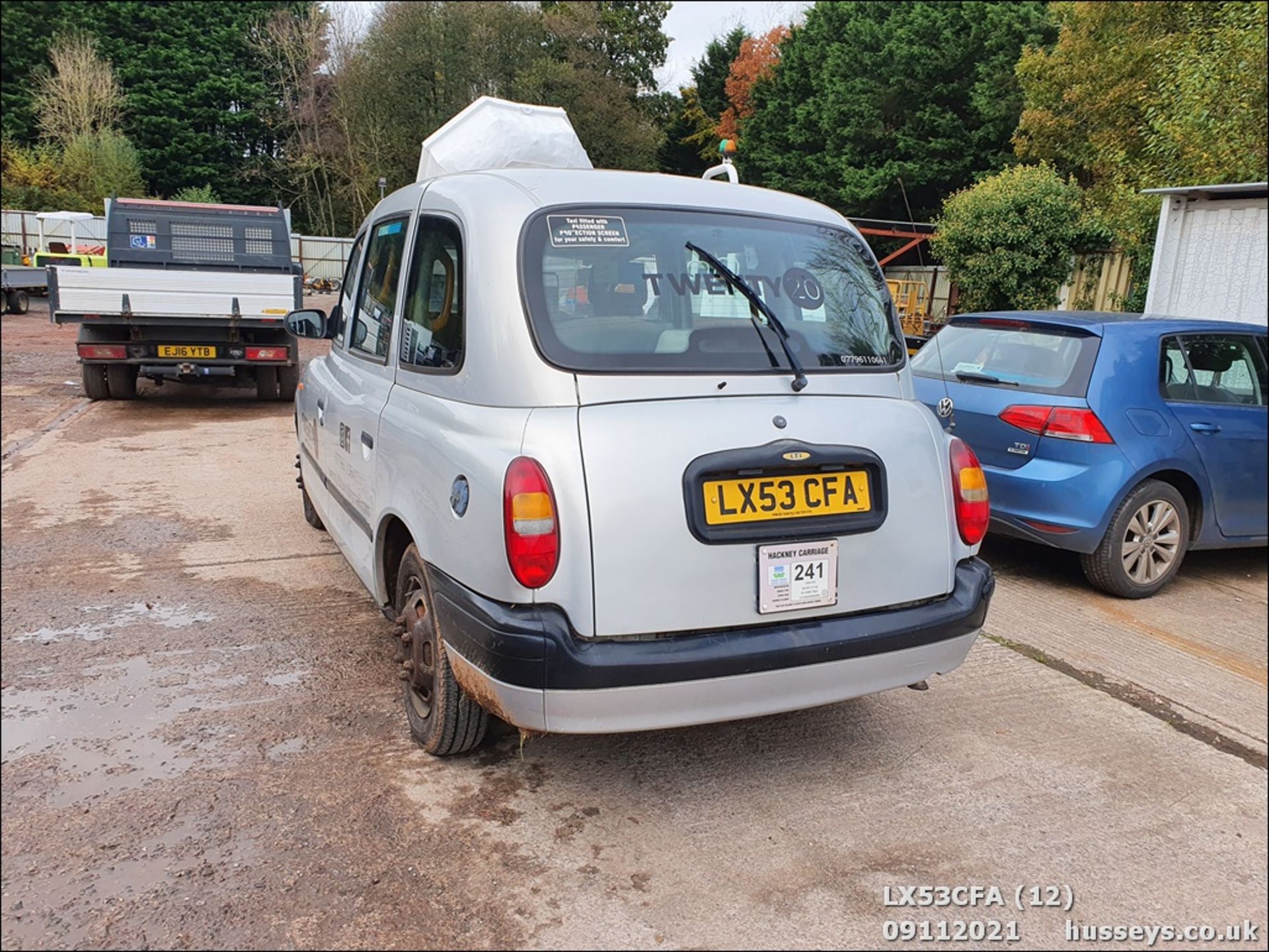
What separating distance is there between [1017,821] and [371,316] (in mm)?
2987

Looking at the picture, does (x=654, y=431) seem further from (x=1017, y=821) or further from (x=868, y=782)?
(x=1017, y=821)

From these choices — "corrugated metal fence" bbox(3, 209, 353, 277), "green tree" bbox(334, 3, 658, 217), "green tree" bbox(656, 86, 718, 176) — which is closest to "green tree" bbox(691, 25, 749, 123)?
"green tree" bbox(656, 86, 718, 176)

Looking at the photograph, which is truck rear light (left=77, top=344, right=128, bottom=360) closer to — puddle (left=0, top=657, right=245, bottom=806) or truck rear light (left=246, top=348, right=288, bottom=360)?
truck rear light (left=246, top=348, right=288, bottom=360)

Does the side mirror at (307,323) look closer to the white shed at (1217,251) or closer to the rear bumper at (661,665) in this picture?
the rear bumper at (661,665)

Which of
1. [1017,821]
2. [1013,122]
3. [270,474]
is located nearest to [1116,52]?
[1017,821]

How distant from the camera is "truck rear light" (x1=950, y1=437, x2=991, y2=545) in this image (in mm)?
2977

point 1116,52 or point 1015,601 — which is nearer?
point 1116,52

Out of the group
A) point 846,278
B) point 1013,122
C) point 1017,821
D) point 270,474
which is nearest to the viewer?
point 1017,821

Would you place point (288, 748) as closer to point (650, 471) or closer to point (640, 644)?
point (640, 644)

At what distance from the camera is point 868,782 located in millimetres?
3035

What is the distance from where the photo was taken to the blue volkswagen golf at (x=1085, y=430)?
2848 millimetres

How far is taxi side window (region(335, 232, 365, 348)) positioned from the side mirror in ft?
0.79

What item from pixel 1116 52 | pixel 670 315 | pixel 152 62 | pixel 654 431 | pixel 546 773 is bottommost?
pixel 546 773

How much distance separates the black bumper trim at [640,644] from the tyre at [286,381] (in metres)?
8.29
